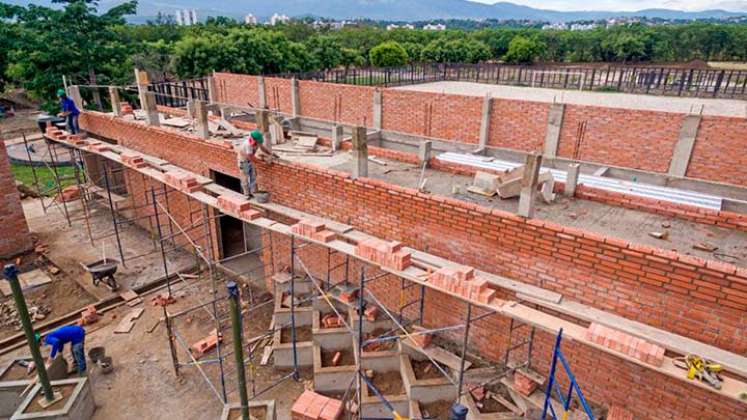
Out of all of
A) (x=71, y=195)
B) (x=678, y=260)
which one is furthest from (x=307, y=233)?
(x=71, y=195)

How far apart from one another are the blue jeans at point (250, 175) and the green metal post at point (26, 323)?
402cm

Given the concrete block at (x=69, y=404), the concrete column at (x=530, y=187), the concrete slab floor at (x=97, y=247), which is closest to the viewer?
the concrete column at (x=530, y=187)

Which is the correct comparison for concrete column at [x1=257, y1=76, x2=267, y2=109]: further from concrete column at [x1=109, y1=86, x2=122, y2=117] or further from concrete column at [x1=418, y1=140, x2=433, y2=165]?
concrete column at [x1=418, y1=140, x2=433, y2=165]

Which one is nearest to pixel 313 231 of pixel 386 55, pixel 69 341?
pixel 69 341

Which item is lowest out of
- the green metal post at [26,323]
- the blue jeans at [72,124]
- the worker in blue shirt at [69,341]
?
the worker in blue shirt at [69,341]

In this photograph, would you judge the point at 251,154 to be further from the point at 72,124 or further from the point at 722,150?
the point at 722,150

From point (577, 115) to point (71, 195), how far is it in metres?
17.3

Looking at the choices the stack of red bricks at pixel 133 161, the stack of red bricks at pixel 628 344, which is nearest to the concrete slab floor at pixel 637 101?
the stack of red bricks at pixel 133 161

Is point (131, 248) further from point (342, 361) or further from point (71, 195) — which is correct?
point (342, 361)

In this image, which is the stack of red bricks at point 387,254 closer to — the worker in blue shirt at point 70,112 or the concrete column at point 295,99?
the worker in blue shirt at point 70,112

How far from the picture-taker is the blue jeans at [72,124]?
43.8ft

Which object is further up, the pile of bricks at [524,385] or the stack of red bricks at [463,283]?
the stack of red bricks at [463,283]

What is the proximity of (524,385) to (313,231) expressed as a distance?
3.84 metres

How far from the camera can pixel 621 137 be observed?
12539mm
